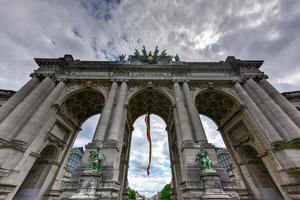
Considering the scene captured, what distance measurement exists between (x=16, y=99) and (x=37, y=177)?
314 inches

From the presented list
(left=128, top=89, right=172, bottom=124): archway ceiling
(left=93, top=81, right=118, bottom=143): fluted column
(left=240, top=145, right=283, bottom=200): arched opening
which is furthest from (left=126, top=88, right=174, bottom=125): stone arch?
(left=240, top=145, right=283, bottom=200): arched opening

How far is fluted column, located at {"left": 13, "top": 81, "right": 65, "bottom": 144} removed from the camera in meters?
11.6

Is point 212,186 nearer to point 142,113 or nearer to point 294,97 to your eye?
point 142,113

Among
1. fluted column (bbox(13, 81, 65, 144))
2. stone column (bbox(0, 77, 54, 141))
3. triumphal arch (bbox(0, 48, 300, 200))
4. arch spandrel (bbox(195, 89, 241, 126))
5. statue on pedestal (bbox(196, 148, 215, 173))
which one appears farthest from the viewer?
arch spandrel (bbox(195, 89, 241, 126))

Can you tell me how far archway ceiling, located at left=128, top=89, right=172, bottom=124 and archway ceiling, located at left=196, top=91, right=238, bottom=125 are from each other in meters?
4.20

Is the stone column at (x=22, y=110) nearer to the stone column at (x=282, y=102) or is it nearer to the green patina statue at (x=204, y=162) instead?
the green patina statue at (x=204, y=162)

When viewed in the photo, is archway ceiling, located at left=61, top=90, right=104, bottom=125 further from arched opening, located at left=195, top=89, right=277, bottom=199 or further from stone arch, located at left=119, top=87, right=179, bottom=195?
arched opening, located at left=195, top=89, right=277, bottom=199

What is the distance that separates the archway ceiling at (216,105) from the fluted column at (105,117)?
10306mm

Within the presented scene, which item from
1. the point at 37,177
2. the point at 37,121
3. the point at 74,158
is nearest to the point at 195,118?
the point at 37,121

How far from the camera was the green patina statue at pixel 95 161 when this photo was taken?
9223 millimetres

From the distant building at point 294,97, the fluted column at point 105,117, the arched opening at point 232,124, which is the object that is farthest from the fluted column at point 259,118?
the fluted column at point 105,117

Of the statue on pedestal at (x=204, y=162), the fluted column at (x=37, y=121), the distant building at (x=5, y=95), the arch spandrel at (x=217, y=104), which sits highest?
the distant building at (x=5, y=95)

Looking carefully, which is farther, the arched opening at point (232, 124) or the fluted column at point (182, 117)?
the arched opening at point (232, 124)

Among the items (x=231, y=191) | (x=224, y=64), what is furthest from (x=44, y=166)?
(x=224, y=64)
